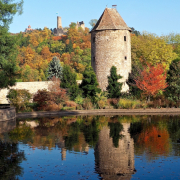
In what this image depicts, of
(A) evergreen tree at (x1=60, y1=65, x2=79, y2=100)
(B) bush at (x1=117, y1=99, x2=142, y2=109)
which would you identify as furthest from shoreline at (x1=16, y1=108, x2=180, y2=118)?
(A) evergreen tree at (x1=60, y1=65, x2=79, y2=100)

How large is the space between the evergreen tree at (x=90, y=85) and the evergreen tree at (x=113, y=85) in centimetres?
187

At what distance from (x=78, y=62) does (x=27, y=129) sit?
175ft

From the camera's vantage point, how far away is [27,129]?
17625 mm

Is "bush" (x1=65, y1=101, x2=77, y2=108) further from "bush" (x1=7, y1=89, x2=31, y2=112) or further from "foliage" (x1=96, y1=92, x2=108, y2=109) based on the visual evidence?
"bush" (x1=7, y1=89, x2=31, y2=112)

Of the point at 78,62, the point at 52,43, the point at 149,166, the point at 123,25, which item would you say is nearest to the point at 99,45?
the point at 123,25

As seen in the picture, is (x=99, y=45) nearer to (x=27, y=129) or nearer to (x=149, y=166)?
(x=27, y=129)

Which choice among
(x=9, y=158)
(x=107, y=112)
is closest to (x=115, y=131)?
(x=9, y=158)

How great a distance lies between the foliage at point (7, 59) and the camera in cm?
2272

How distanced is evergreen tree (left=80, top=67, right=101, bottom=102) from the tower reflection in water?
1506 cm

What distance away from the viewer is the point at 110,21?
3353cm

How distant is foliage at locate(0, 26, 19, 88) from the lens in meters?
22.7

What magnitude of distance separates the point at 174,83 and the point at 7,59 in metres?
15.8

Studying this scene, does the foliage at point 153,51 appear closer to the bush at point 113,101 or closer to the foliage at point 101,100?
the foliage at point 101,100

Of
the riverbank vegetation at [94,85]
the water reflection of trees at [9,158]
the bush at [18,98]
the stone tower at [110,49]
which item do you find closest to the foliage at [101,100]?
the riverbank vegetation at [94,85]
